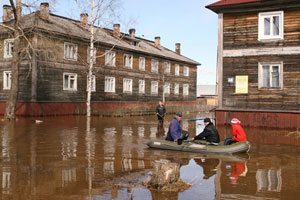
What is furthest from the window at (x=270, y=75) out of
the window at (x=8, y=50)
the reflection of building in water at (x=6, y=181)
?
the window at (x=8, y=50)

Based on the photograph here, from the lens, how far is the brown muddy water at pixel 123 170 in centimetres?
656

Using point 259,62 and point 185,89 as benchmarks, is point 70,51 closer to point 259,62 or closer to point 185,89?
point 259,62

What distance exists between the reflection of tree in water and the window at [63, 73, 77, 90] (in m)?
21.7

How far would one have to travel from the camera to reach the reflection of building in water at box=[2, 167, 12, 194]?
655 cm

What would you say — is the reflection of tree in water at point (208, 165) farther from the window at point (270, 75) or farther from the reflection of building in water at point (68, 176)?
the window at point (270, 75)

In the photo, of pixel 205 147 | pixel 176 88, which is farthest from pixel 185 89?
pixel 205 147

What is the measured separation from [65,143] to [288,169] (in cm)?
800

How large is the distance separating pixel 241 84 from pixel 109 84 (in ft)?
58.7

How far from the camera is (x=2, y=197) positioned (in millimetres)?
6117

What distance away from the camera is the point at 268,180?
7.66 metres

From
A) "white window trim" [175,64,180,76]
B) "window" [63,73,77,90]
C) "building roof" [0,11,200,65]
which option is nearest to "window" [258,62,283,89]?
"building roof" [0,11,200,65]

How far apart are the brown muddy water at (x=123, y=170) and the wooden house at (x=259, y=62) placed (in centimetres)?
555

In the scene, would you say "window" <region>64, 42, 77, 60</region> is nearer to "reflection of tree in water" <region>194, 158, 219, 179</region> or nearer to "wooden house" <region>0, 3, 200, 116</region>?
"wooden house" <region>0, 3, 200, 116</region>

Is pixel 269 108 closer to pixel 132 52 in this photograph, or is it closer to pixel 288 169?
pixel 288 169
